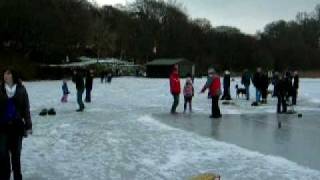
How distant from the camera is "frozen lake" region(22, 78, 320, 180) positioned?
1037 centimetres

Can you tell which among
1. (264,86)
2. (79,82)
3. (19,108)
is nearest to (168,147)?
(19,108)

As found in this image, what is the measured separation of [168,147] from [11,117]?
544 cm

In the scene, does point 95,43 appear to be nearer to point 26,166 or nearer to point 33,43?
point 33,43

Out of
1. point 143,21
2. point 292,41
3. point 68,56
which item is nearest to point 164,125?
point 68,56

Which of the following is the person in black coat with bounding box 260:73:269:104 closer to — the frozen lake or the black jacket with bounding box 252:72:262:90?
the black jacket with bounding box 252:72:262:90

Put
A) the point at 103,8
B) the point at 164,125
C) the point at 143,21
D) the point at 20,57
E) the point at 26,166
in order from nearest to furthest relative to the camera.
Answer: the point at 26,166
the point at 164,125
the point at 20,57
the point at 143,21
the point at 103,8

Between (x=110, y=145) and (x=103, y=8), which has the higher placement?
(x=103, y=8)

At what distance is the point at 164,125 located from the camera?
1830 centimetres

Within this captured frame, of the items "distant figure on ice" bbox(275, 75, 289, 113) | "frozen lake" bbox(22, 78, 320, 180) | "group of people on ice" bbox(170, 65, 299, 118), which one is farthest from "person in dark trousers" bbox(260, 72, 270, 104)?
"frozen lake" bbox(22, 78, 320, 180)

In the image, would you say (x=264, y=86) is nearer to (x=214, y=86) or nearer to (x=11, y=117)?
(x=214, y=86)

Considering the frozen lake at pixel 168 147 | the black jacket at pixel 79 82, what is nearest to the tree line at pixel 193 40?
the black jacket at pixel 79 82

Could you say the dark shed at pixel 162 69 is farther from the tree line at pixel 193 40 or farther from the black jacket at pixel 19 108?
the black jacket at pixel 19 108

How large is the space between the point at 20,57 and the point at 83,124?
5532cm

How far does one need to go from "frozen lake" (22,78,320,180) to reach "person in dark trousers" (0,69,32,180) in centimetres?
134
